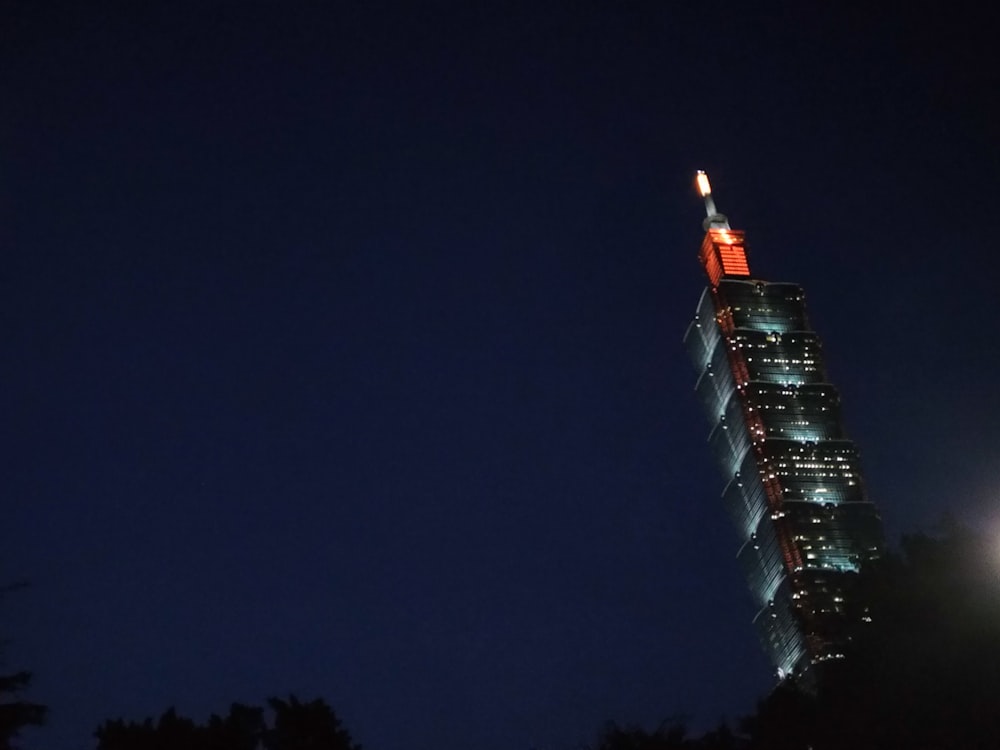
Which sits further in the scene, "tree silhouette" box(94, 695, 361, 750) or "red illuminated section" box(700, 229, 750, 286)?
"red illuminated section" box(700, 229, 750, 286)

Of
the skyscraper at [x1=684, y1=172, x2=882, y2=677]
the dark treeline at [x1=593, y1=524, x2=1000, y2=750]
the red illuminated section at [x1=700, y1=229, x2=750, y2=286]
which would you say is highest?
the red illuminated section at [x1=700, y1=229, x2=750, y2=286]

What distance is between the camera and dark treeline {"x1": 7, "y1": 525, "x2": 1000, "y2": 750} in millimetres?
33281

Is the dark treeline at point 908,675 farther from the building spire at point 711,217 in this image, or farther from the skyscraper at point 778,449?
the building spire at point 711,217

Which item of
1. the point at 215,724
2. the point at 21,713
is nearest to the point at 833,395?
the point at 215,724

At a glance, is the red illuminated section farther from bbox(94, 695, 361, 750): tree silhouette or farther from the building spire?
bbox(94, 695, 361, 750): tree silhouette

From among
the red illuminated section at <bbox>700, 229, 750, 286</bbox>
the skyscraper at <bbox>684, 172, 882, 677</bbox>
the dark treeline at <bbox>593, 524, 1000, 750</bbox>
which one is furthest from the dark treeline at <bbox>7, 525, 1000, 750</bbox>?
the red illuminated section at <bbox>700, 229, 750, 286</bbox>

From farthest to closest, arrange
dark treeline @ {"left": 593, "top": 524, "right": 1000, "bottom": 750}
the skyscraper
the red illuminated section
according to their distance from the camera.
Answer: the red illuminated section, the skyscraper, dark treeline @ {"left": 593, "top": 524, "right": 1000, "bottom": 750}

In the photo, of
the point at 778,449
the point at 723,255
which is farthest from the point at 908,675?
the point at 723,255

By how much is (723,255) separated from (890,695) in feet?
528

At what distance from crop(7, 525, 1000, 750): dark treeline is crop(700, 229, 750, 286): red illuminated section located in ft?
491

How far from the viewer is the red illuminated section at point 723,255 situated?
188750mm

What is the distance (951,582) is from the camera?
37.4 m

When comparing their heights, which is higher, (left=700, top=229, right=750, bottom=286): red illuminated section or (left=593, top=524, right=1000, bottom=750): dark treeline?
(left=700, top=229, right=750, bottom=286): red illuminated section

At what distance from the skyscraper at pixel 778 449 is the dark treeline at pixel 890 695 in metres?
109
